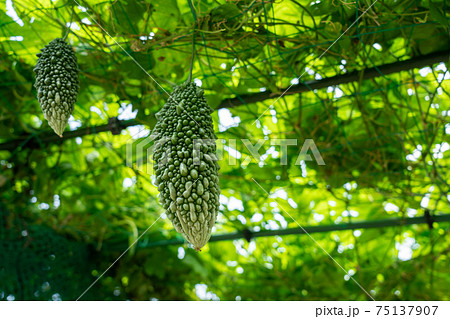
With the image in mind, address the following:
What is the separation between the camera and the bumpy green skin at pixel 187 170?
0.66 metres

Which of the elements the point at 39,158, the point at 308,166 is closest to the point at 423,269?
the point at 308,166

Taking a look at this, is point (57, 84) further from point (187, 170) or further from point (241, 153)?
point (241, 153)

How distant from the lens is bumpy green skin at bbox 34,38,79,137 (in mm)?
791

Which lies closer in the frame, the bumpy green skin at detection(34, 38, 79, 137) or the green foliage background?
the bumpy green skin at detection(34, 38, 79, 137)

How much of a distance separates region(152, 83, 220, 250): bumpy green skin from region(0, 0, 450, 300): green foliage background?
0.28 meters

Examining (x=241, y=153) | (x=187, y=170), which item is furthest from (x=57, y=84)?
(x=241, y=153)

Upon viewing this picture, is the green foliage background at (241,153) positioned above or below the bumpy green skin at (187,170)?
above

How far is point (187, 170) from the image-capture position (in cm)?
68

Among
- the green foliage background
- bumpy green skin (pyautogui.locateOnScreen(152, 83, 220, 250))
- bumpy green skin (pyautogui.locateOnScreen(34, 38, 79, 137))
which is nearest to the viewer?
Answer: bumpy green skin (pyautogui.locateOnScreen(152, 83, 220, 250))

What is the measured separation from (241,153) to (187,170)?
0.96 meters

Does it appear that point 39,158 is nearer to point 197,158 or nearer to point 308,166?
point 308,166

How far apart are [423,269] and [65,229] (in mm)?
1683

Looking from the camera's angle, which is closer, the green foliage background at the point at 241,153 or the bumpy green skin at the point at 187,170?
the bumpy green skin at the point at 187,170

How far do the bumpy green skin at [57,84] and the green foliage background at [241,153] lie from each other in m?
0.23
